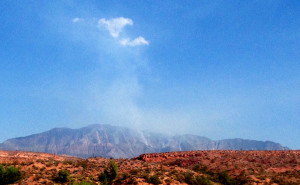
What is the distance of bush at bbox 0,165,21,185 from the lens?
1082 inches

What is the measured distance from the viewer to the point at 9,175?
28172 mm

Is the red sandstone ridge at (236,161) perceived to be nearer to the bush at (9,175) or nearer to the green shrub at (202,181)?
the green shrub at (202,181)

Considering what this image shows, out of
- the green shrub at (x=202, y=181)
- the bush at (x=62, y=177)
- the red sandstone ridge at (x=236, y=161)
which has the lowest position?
the green shrub at (x=202, y=181)

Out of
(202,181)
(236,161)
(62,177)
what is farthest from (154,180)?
(236,161)

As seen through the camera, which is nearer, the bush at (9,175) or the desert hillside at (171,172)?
the bush at (9,175)

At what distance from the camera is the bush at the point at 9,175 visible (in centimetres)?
2748

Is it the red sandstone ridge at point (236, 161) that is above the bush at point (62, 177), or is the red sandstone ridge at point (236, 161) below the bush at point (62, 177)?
above

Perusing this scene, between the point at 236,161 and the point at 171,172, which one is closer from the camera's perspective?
the point at 171,172

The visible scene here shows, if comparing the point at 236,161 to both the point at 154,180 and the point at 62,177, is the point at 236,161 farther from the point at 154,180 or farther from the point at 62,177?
the point at 62,177

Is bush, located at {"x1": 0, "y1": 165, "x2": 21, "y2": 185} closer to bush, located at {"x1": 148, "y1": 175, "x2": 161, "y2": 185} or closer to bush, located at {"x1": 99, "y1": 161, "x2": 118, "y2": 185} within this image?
bush, located at {"x1": 99, "y1": 161, "x2": 118, "y2": 185}

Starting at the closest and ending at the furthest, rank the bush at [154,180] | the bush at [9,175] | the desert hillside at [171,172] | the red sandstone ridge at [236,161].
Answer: the bush at [9,175], the bush at [154,180], the desert hillside at [171,172], the red sandstone ridge at [236,161]

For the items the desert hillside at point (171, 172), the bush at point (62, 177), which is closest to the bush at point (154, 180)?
the desert hillside at point (171, 172)

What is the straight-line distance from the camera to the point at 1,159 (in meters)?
37.5

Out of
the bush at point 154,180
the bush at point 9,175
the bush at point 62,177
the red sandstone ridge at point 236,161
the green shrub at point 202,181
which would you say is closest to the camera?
the bush at point 9,175
